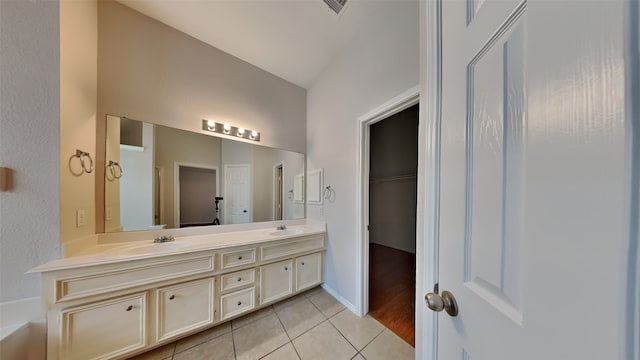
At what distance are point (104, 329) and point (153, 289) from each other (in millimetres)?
304

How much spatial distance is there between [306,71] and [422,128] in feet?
7.41

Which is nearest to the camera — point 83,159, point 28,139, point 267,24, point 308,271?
point 28,139

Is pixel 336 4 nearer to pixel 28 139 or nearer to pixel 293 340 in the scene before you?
pixel 28 139

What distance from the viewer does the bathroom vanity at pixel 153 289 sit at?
1.18m

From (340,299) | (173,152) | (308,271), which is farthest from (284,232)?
(173,152)

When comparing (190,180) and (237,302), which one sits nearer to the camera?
(237,302)

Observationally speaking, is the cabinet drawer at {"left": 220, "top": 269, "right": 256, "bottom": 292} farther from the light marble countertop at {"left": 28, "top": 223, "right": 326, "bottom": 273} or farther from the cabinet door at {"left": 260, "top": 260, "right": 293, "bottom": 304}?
the light marble countertop at {"left": 28, "top": 223, "right": 326, "bottom": 273}

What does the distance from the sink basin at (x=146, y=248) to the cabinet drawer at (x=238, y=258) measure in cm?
39

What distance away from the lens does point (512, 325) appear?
1.16 ft

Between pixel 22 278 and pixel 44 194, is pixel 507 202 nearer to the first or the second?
pixel 44 194

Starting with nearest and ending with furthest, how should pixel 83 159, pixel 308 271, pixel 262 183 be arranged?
pixel 83 159 → pixel 308 271 → pixel 262 183

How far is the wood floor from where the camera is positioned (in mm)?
1766

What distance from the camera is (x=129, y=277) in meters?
1.33

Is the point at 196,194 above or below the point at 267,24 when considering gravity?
below
